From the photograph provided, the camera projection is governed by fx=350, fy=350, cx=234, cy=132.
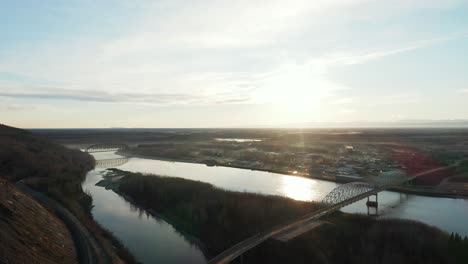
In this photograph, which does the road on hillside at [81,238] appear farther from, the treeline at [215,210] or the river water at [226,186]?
the treeline at [215,210]

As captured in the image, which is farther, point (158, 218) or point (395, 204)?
point (395, 204)

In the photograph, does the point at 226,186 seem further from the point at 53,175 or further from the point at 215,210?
the point at 53,175

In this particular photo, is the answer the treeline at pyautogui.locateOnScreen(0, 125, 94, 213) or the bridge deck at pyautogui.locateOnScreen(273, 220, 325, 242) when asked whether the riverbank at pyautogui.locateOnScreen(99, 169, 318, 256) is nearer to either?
the bridge deck at pyautogui.locateOnScreen(273, 220, 325, 242)

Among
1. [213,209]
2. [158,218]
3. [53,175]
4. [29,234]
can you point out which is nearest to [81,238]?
[29,234]

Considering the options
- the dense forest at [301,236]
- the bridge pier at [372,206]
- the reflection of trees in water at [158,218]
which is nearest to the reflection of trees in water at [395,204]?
the bridge pier at [372,206]

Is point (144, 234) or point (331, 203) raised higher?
point (331, 203)

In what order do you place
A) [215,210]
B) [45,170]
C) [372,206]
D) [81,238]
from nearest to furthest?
[81,238], [215,210], [372,206], [45,170]
